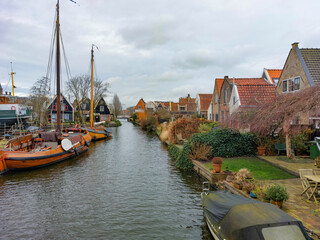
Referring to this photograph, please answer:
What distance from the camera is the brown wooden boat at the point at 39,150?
15995 millimetres

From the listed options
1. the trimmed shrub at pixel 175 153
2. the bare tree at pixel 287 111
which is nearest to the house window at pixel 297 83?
the bare tree at pixel 287 111

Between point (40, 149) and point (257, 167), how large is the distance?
16.6 m

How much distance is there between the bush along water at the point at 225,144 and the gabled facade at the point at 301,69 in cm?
767

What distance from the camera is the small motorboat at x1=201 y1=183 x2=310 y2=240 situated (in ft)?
15.8

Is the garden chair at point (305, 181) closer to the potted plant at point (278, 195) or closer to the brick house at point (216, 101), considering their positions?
the potted plant at point (278, 195)

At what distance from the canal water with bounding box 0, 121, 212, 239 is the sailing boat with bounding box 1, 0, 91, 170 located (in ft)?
2.71

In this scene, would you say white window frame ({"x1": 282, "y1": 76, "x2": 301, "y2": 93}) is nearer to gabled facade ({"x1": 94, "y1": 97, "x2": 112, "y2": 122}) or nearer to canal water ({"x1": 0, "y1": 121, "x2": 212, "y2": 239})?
canal water ({"x1": 0, "y1": 121, "x2": 212, "y2": 239})

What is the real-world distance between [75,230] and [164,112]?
4370 centimetres

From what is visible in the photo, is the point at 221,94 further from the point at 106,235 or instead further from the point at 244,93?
the point at 106,235

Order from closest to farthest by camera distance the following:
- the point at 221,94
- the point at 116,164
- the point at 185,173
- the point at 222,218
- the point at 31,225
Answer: the point at 222,218 < the point at 31,225 < the point at 185,173 < the point at 116,164 < the point at 221,94

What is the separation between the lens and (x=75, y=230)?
27.9ft

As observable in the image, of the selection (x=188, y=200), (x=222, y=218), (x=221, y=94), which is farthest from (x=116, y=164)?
(x=221, y=94)

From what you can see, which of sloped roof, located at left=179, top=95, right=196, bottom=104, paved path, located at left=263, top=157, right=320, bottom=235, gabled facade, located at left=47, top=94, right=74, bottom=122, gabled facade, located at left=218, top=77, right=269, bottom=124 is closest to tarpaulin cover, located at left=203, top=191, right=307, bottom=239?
paved path, located at left=263, top=157, right=320, bottom=235

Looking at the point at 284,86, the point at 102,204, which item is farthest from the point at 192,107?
the point at 102,204
